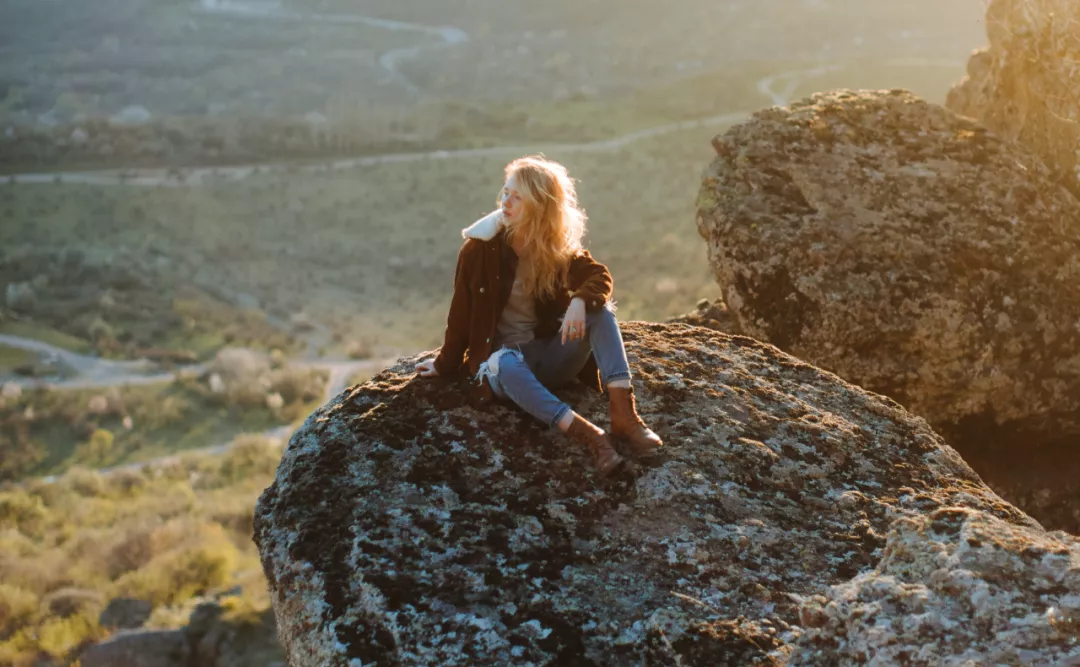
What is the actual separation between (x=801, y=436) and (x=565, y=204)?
1.78 metres

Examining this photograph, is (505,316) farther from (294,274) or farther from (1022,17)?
(294,274)

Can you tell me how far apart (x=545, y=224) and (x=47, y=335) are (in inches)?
1181

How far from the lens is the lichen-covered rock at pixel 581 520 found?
3475 mm

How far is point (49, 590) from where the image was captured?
15.6 metres

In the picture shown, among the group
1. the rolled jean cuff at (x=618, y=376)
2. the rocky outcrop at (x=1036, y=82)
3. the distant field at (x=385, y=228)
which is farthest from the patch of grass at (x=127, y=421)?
the rolled jean cuff at (x=618, y=376)

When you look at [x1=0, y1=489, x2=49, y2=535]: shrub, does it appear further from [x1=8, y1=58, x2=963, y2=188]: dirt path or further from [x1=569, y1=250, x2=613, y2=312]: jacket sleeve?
[x1=8, y1=58, x2=963, y2=188]: dirt path

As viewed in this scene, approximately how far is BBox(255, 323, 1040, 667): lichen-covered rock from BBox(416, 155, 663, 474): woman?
207 millimetres

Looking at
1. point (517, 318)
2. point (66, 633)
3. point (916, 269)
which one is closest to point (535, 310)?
point (517, 318)

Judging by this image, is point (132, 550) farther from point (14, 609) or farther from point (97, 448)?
point (97, 448)

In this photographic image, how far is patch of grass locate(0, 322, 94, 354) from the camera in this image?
28.9 m

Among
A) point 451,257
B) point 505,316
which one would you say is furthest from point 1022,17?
point 451,257

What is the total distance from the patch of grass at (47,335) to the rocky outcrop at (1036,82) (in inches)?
1093

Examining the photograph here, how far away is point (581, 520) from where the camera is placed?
161 inches

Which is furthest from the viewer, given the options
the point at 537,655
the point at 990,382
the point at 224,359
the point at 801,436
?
the point at 224,359
